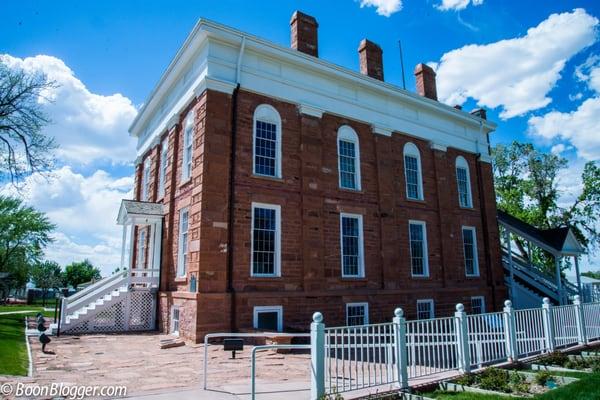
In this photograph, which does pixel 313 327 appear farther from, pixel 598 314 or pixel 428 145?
pixel 428 145

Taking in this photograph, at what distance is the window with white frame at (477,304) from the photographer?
796 inches

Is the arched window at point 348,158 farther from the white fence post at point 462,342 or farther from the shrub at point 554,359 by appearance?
the shrub at point 554,359

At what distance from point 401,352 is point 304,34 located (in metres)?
13.9

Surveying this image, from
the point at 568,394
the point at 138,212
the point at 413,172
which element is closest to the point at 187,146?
the point at 138,212

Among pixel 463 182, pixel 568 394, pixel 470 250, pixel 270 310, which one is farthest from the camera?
pixel 463 182

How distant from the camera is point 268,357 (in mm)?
10250

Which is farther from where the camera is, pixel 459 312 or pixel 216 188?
pixel 216 188

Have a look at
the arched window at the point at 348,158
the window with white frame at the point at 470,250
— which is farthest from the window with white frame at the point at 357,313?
the window with white frame at the point at 470,250

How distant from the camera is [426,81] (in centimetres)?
2177

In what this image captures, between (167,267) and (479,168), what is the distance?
674 inches

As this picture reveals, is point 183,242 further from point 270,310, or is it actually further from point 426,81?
point 426,81

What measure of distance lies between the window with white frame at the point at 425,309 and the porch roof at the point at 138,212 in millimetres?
11677

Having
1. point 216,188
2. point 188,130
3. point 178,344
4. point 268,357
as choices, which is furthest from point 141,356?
point 188,130

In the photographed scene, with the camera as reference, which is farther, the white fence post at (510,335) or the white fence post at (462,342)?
the white fence post at (510,335)
